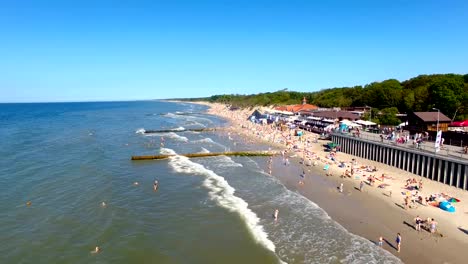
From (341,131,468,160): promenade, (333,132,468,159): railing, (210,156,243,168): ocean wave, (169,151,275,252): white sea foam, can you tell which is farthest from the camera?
(210,156,243,168): ocean wave

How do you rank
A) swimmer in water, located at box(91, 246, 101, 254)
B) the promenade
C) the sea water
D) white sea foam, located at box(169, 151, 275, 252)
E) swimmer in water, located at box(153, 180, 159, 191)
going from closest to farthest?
the sea water → swimmer in water, located at box(91, 246, 101, 254) → white sea foam, located at box(169, 151, 275, 252) → the promenade → swimmer in water, located at box(153, 180, 159, 191)

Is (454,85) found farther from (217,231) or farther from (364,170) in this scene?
(217,231)

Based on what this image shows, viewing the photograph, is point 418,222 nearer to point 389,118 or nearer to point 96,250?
point 96,250

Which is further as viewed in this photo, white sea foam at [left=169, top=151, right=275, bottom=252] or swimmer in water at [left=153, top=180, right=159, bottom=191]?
swimmer in water at [left=153, top=180, right=159, bottom=191]

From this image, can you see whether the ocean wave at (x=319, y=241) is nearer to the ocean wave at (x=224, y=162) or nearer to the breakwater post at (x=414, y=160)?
the breakwater post at (x=414, y=160)

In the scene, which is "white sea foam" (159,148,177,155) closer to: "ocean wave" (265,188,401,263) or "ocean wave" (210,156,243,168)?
"ocean wave" (210,156,243,168)

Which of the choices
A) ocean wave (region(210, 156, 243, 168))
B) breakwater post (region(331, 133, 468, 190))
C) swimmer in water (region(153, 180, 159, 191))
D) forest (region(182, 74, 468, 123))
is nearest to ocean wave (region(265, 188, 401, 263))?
swimmer in water (region(153, 180, 159, 191))

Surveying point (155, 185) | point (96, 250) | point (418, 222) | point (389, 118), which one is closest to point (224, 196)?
point (155, 185)
